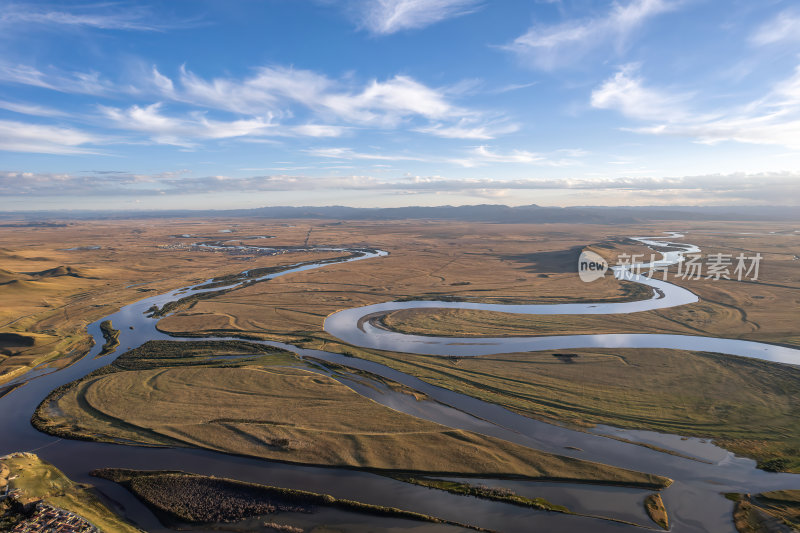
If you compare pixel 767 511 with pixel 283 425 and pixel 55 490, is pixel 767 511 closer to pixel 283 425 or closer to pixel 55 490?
pixel 283 425

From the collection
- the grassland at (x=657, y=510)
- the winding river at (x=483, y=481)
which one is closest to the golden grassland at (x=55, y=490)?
the winding river at (x=483, y=481)

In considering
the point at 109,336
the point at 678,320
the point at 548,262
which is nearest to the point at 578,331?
the point at 678,320

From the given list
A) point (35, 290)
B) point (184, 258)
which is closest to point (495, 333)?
point (35, 290)

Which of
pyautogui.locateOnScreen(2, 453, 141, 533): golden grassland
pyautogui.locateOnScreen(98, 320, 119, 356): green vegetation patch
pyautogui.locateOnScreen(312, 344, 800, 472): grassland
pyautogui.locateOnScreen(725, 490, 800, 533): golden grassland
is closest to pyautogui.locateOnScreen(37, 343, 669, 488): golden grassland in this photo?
pyautogui.locateOnScreen(725, 490, 800, 533): golden grassland

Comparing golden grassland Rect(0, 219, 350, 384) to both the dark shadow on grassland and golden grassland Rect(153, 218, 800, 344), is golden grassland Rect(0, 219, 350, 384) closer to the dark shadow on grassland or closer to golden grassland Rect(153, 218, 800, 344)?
golden grassland Rect(153, 218, 800, 344)

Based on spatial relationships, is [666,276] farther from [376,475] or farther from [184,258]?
[184,258]
